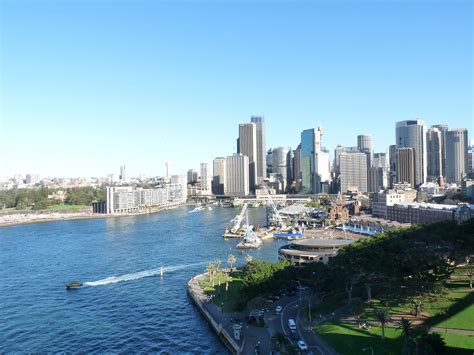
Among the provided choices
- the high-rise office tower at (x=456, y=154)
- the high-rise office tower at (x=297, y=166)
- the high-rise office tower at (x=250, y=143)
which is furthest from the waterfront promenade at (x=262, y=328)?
the high-rise office tower at (x=250, y=143)

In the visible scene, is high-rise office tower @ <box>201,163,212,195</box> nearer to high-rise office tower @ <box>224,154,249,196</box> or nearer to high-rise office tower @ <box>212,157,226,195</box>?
high-rise office tower @ <box>212,157,226,195</box>

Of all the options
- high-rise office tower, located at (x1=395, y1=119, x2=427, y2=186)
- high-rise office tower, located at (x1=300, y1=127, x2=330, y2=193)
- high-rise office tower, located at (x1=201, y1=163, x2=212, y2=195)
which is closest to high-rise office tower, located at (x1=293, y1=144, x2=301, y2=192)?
high-rise office tower, located at (x1=300, y1=127, x2=330, y2=193)

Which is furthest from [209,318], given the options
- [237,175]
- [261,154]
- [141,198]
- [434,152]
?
[261,154]

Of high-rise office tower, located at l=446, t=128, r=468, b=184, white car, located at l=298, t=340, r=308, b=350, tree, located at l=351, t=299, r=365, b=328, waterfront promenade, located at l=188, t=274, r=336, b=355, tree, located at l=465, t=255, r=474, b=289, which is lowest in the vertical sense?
waterfront promenade, located at l=188, t=274, r=336, b=355

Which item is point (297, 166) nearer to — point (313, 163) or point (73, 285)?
point (313, 163)

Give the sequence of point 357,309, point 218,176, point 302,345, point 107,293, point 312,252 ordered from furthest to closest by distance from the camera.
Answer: point 218,176 → point 312,252 → point 107,293 → point 357,309 → point 302,345

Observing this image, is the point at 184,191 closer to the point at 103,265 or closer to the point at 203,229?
the point at 203,229

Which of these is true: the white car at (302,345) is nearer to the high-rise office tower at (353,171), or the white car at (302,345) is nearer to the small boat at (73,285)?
the small boat at (73,285)
